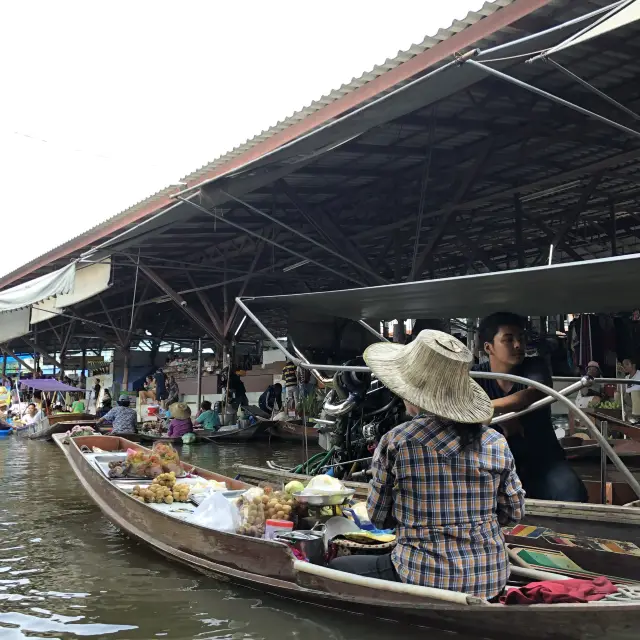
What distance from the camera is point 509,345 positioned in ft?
12.4

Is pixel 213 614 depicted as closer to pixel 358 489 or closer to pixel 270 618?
pixel 270 618

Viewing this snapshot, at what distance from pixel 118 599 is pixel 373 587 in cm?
179

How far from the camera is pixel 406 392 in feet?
8.36

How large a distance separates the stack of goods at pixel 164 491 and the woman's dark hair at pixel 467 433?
3346mm

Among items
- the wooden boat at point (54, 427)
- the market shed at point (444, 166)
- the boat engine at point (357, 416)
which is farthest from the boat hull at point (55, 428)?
the boat engine at point (357, 416)

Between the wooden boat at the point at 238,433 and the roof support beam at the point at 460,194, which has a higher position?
the roof support beam at the point at 460,194

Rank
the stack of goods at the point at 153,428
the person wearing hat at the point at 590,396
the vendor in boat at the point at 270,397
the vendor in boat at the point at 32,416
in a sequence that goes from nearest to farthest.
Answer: the person wearing hat at the point at 590,396
the stack of goods at the point at 153,428
the vendor in boat at the point at 270,397
the vendor in boat at the point at 32,416

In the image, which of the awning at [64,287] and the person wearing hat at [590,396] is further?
the awning at [64,287]

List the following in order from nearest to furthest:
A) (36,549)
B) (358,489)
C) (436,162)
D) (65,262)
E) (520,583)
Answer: (520,583) → (358,489) → (36,549) → (436,162) → (65,262)

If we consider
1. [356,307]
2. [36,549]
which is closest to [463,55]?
[356,307]

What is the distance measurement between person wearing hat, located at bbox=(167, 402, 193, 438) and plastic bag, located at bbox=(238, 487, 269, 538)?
10.1m

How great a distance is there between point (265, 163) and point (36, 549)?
12.6 feet

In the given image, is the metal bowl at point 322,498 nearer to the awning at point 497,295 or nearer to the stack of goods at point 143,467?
the awning at point 497,295

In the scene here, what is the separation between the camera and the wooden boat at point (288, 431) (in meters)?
13.2
